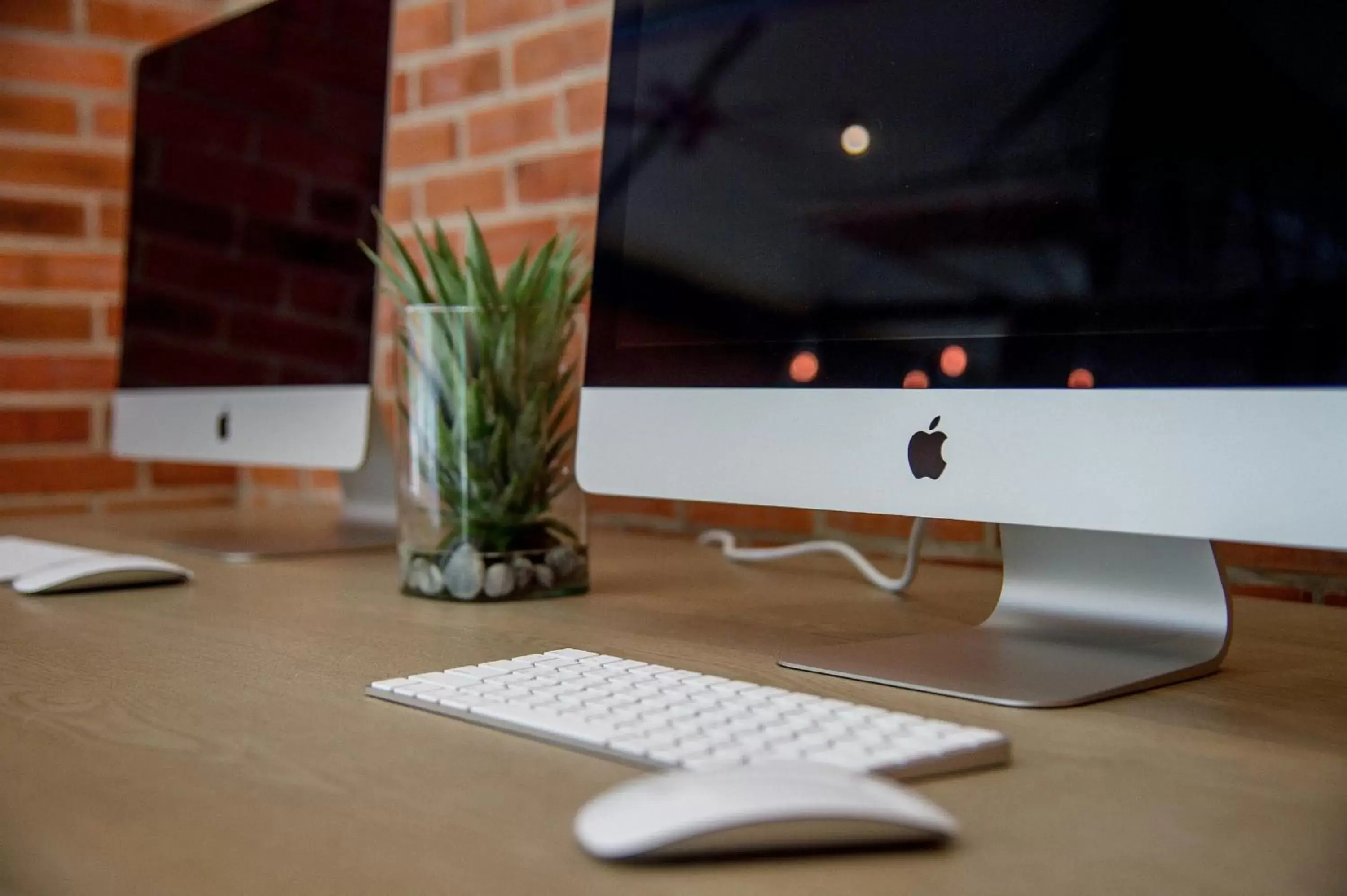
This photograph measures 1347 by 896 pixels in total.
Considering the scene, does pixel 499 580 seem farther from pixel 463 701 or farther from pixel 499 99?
pixel 499 99

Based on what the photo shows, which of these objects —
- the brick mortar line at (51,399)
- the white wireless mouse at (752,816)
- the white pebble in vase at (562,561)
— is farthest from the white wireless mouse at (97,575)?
the brick mortar line at (51,399)

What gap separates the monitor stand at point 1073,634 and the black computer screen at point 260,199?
76 cm

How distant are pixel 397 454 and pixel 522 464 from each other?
0.13 metres

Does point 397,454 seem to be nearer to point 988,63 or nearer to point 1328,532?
point 988,63

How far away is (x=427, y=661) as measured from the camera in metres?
0.81

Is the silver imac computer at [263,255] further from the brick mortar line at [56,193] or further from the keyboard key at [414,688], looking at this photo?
the keyboard key at [414,688]

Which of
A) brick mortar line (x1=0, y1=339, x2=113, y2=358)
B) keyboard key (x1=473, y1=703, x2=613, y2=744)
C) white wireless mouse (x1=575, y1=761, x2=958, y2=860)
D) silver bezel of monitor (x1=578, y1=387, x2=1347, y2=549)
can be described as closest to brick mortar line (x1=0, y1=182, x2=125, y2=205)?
brick mortar line (x1=0, y1=339, x2=113, y2=358)

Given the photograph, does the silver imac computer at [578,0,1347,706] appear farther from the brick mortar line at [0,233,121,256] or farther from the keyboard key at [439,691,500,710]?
the brick mortar line at [0,233,121,256]

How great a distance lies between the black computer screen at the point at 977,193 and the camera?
2.14 feet

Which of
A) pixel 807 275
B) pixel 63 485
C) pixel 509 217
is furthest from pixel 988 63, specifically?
pixel 63 485

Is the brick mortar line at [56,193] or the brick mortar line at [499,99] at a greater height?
the brick mortar line at [499,99]

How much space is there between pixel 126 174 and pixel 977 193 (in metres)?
1.79

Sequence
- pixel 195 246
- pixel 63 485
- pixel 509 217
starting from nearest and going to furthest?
1. pixel 195 246
2. pixel 509 217
3. pixel 63 485

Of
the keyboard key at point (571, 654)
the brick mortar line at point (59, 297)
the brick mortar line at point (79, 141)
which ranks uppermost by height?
the brick mortar line at point (79, 141)
